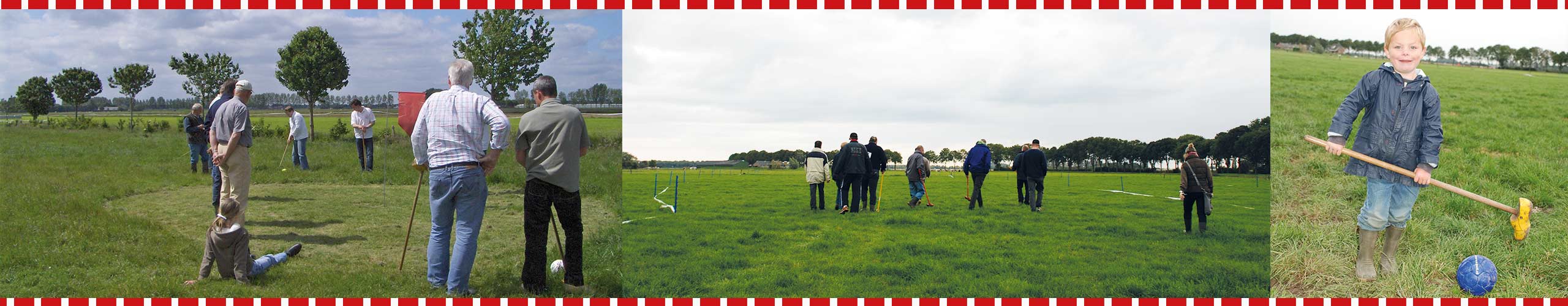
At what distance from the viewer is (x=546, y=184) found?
5.40 meters

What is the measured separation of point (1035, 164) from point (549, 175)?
908cm

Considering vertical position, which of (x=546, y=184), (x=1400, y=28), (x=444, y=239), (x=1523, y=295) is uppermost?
(x=1400, y=28)

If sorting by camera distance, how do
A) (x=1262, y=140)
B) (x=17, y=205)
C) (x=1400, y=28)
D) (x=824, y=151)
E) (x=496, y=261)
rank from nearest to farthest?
(x=1400, y=28), (x=496, y=261), (x=1262, y=140), (x=17, y=205), (x=824, y=151)

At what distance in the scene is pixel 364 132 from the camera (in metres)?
13.5

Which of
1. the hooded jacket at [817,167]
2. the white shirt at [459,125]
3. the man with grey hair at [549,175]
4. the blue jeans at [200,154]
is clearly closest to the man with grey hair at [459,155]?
the white shirt at [459,125]

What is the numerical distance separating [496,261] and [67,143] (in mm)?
11878

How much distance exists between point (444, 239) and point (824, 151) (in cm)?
822

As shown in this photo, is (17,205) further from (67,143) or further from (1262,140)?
(1262,140)

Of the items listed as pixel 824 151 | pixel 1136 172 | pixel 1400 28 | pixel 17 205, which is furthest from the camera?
pixel 824 151

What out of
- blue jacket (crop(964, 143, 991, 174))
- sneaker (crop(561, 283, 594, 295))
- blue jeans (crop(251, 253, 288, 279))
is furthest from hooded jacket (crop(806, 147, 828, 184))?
blue jeans (crop(251, 253, 288, 279))

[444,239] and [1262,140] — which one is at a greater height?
[1262,140]

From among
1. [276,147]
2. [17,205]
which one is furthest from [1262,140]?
[276,147]

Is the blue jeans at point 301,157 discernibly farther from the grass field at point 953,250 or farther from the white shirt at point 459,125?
the white shirt at point 459,125

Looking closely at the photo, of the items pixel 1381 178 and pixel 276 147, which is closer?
pixel 1381 178
